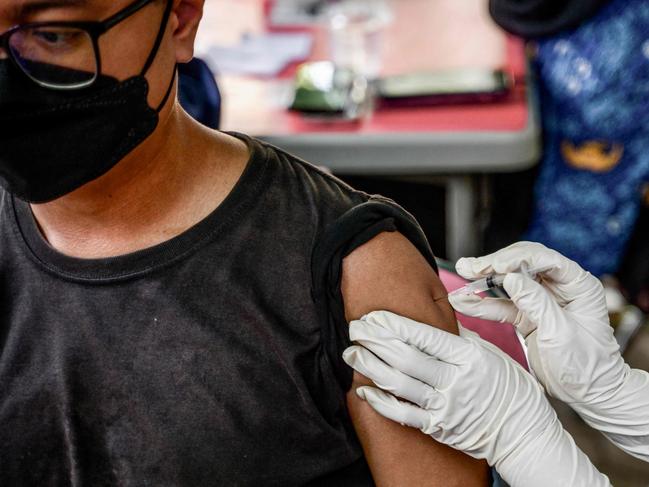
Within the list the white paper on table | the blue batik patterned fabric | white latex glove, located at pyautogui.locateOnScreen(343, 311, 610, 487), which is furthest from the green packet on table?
white latex glove, located at pyautogui.locateOnScreen(343, 311, 610, 487)

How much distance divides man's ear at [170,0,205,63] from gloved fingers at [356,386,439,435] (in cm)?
54

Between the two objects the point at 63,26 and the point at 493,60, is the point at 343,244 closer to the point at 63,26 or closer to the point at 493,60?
the point at 63,26

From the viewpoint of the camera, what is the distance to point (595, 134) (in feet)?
7.05

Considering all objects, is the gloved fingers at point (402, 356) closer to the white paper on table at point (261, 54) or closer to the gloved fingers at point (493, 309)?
the gloved fingers at point (493, 309)

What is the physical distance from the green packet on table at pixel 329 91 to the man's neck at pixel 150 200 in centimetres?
99

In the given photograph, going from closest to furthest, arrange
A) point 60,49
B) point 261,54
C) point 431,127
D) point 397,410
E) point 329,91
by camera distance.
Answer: point 60,49 → point 397,410 → point 431,127 → point 329,91 → point 261,54

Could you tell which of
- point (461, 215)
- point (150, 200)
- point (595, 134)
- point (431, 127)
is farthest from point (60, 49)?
point (595, 134)

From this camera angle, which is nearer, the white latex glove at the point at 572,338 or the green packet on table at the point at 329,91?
the white latex glove at the point at 572,338

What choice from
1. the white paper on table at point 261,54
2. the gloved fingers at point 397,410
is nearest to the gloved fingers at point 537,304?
the gloved fingers at point 397,410

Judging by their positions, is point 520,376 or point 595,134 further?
point 595,134

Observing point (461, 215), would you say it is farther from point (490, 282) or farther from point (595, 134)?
point (490, 282)

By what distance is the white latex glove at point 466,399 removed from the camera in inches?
45.1

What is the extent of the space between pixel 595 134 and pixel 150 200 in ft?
4.56

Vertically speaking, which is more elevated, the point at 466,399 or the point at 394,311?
the point at 394,311
